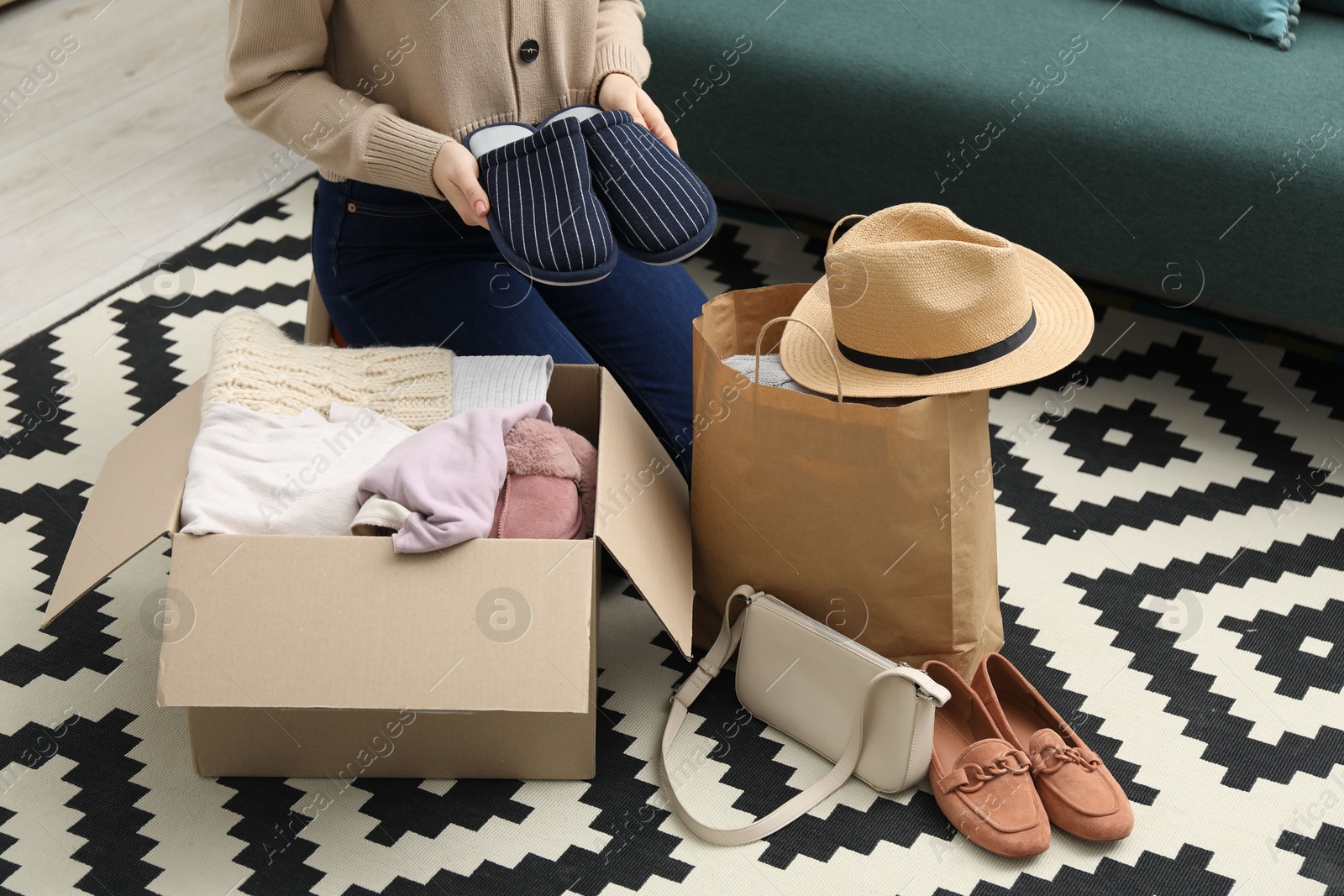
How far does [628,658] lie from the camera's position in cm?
133

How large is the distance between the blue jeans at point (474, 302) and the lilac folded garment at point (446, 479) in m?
0.20

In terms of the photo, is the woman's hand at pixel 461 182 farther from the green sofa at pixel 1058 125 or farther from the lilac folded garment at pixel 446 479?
the green sofa at pixel 1058 125

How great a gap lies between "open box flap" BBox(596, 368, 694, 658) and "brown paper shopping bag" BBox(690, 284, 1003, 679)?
40mm

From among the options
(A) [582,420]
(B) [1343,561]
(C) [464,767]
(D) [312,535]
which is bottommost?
(B) [1343,561]

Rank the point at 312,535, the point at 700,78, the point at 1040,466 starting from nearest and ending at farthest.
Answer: the point at 312,535 < the point at 1040,466 < the point at 700,78

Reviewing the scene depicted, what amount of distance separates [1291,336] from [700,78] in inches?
38.3

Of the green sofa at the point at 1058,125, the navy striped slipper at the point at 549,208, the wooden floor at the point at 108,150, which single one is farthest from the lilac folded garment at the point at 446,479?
the wooden floor at the point at 108,150

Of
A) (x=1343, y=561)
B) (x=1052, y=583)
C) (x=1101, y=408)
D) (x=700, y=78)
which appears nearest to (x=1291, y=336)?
(x=1101, y=408)

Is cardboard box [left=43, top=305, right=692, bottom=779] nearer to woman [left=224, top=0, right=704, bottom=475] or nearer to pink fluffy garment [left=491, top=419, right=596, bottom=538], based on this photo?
pink fluffy garment [left=491, top=419, right=596, bottom=538]

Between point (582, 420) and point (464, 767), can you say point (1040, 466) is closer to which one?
point (582, 420)

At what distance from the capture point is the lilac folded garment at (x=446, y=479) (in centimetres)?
106

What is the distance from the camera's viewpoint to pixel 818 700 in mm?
1184

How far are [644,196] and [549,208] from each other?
0.11m

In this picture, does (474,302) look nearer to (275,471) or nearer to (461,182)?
(461,182)
